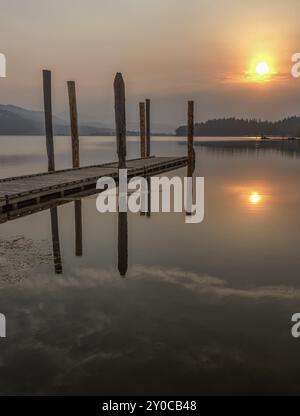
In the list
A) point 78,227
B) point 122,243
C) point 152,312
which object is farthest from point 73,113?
point 152,312

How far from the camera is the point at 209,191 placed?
22094 mm

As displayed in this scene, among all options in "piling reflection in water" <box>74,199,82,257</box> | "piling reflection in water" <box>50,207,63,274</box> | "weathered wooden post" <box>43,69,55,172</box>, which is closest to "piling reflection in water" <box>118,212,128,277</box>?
"piling reflection in water" <box>74,199,82,257</box>

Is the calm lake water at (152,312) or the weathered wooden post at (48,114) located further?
the weathered wooden post at (48,114)

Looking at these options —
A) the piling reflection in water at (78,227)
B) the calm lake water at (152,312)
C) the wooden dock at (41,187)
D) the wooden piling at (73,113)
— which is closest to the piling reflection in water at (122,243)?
the calm lake water at (152,312)

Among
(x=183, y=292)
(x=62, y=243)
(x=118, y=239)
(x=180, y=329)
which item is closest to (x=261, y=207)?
(x=118, y=239)

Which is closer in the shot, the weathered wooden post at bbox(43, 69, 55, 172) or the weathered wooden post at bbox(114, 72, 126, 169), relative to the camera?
the weathered wooden post at bbox(114, 72, 126, 169)

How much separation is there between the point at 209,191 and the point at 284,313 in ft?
52.6

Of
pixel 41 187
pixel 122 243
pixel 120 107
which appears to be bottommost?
pixel 122 243

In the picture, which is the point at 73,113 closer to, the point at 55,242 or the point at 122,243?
the point at 55,242

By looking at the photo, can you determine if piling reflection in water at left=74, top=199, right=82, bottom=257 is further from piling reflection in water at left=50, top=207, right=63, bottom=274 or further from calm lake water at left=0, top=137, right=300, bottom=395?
piling reflection in water at left=50, top=207, right=63, bottom=274

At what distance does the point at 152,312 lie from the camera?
20.6 feet

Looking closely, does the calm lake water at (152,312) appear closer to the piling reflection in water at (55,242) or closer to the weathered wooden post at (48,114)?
the piling reflection in water at (55,242)

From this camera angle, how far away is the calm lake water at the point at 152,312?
457cm

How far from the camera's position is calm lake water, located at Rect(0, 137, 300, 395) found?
4.57 metres
